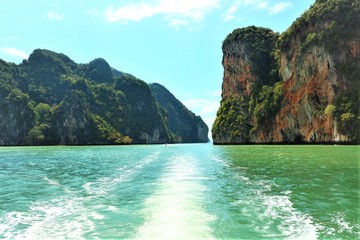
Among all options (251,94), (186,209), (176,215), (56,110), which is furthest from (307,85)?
(56,110)

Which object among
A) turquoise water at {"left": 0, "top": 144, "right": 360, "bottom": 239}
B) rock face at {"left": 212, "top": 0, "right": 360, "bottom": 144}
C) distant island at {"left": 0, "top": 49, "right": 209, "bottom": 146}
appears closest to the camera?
turquoise water at {"left": 0, "top": 144, "right": 360, "bottom": 239}

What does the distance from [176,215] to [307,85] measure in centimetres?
7099

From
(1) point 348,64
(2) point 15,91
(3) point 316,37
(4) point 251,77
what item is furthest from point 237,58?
(2) point 15,91

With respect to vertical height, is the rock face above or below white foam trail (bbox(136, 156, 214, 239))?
above

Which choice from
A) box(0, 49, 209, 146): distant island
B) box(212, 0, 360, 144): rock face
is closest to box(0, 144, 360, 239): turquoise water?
box(212, 0, 360, 144): rock face

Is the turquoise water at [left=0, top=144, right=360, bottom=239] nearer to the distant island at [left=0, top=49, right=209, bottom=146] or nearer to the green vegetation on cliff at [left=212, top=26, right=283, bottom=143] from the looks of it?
the green vegetation on cliff at [left=212, top=26, right=283, bottom=143]

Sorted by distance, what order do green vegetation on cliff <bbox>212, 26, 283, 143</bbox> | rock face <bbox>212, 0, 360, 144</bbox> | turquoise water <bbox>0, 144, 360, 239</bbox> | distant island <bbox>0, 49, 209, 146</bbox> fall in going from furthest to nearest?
distant island <bbox>0, 49, 209, 146</bbox> → green vegetation on cliff <bbox>212, 26, 283, 143</bbox> → rock face <bbox>212, 0, 360, 144</bbox> → turquoise water <bbox>0, 144, 360, 239</bbox>

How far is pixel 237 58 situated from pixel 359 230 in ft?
355

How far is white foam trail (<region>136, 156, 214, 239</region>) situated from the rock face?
5523 cm

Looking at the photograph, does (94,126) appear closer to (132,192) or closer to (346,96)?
(346,96)

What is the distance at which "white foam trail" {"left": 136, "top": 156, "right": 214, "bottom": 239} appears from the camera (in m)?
7.60

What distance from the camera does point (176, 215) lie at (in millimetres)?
9219

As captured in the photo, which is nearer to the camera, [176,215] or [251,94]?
[176,215]

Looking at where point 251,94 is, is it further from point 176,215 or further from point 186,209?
point 176,215
